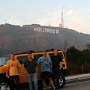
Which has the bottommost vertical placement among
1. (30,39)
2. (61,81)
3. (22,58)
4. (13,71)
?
(61,81)

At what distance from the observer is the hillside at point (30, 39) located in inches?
5748

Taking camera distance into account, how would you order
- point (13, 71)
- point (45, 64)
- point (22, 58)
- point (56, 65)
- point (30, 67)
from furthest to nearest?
point (56, 65) < point (22, 58) < point (45, 64) < point (30, 67) < point (13, 71)

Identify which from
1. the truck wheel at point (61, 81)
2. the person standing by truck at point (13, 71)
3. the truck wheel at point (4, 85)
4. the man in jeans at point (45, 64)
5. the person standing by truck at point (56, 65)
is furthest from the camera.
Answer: the truck wheel at point (61, 81)

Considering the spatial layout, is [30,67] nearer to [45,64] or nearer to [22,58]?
[45,64]

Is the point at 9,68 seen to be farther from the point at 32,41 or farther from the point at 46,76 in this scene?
the point at 32,41

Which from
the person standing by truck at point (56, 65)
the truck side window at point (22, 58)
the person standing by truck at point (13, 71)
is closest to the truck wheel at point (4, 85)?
the person standing by truck at point (13, 71)

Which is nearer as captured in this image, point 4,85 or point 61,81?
point 4,85

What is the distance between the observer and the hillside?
479 feet

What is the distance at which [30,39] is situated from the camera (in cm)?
16288

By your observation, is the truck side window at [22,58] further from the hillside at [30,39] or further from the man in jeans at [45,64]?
the hillside at [30,39]

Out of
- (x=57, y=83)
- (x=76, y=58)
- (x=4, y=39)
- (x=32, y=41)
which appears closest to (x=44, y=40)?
(x=32, y=41)

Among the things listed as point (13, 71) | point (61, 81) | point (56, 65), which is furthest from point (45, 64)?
point (61, 81)

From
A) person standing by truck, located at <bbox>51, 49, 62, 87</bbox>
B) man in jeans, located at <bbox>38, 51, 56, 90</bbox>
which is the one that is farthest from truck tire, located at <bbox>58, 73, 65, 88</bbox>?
man in jeans, located at <bbox>38, 51, 56, 90</bbox>

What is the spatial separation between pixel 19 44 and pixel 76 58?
12670 centimetres
